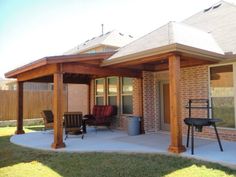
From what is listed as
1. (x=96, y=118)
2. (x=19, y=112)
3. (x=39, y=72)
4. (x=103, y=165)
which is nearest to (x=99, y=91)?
(x=96, y=118)

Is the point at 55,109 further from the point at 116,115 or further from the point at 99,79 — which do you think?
the point at 99,79

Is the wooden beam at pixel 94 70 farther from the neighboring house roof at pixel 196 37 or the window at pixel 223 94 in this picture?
the window at pixel 223 94

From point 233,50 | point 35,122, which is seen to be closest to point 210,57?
point 233,50

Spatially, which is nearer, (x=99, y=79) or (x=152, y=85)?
(x=152, y=85)

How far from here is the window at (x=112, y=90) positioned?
40.9 ft

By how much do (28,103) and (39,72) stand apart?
811 cm

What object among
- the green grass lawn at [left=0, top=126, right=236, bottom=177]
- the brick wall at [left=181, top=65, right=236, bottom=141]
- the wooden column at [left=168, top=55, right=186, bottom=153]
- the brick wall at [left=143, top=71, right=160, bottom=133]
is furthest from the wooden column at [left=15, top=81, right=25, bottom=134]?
the wooden column at [left=168, top=55, right=186, bottom=153]

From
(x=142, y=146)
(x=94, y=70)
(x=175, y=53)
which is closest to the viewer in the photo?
(x=175, y=53)

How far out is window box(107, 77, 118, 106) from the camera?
12469mm

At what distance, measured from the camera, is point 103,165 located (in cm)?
608

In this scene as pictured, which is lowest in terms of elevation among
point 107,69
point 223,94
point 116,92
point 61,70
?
point 223,94

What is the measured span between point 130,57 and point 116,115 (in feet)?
16.2

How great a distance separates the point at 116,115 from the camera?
1216 cm

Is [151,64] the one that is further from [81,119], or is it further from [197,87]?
[81,119]
